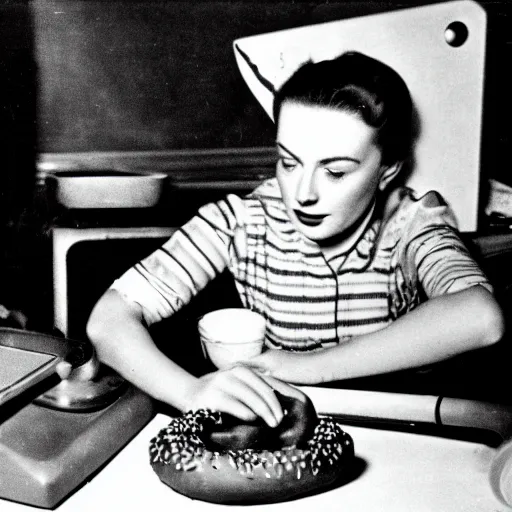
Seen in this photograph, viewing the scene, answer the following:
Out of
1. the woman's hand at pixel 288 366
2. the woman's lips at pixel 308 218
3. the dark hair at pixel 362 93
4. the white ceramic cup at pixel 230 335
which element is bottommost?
the woman's hand at pixel 288 366

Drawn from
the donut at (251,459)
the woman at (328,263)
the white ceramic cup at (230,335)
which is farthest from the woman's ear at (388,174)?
the donut at (251,459)

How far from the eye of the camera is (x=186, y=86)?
2.71 ft

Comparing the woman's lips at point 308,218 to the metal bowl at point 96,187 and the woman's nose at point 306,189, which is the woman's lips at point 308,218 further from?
the metal bowl at point 96,187

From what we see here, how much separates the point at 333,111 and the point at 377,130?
2.6 inches

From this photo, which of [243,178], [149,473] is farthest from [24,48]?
[149,473]

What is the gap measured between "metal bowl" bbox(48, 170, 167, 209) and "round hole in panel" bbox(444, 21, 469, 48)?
0.41 metres

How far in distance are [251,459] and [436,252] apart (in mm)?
403

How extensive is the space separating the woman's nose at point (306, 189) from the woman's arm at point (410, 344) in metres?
0.19

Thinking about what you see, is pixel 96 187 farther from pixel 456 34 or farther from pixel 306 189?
pixel 456 34

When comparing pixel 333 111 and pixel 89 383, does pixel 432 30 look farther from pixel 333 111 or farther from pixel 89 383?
pixel 89 383

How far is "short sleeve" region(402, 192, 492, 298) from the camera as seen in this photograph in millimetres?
784

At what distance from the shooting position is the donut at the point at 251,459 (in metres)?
0.54

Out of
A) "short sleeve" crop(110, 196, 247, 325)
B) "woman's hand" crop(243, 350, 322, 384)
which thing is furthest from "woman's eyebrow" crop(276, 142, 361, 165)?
"woman's hand" crop(243, 350, 322, 384)

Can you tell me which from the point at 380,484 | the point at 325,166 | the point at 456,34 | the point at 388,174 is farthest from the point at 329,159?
the point at 380,484
